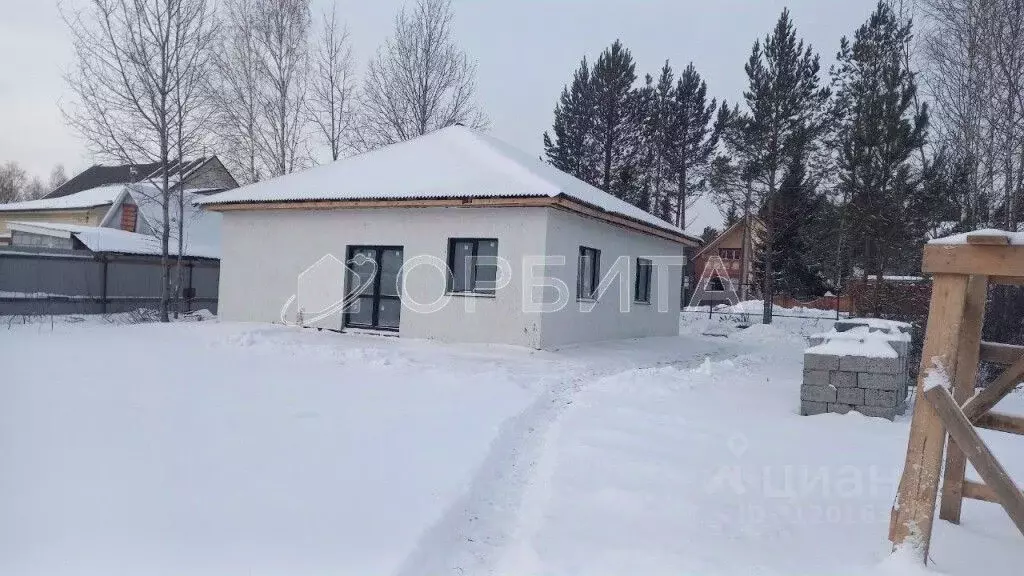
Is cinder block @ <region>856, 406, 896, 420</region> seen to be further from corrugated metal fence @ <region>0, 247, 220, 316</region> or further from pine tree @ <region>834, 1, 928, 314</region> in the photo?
corrugated metal fence @ <region>0, 247, 220, 316</region>

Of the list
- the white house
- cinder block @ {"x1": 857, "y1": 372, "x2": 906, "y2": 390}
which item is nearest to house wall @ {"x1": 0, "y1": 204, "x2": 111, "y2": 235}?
the white house

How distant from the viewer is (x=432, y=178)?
41.6 ft

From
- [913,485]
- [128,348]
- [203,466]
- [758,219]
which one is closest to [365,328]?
[128,348]

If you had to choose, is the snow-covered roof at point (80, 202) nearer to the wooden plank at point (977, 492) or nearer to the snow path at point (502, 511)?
the snow path at point (502, 511)

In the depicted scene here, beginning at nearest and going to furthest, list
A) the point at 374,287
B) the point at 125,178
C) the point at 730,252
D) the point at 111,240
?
the point at 374,287, the point at 111,240, the point at 125,178, the point at 730,252

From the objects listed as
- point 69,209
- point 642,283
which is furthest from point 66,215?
point 642,283

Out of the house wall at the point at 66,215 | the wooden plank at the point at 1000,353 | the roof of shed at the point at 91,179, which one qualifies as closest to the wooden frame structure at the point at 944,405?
the wooden plank at the point at 1000,353

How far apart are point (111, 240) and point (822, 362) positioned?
19785mm

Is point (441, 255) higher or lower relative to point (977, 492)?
higher

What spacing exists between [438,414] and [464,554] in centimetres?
281

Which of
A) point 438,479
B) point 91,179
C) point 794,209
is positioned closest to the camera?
point 438,479

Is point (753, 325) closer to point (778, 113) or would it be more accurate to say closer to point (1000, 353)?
point (778, 113)

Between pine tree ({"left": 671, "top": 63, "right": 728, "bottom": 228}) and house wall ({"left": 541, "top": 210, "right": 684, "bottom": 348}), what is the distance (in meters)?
15.5

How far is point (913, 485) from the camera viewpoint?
10.2 feet
